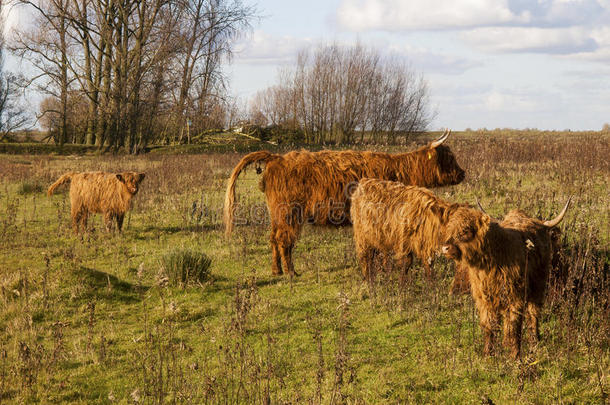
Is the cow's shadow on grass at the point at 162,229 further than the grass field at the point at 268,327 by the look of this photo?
Yes

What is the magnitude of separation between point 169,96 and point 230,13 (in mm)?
7655

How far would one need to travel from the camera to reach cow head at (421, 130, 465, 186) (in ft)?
26.6

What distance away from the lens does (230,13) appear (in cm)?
3412

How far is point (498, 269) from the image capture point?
4434 mm

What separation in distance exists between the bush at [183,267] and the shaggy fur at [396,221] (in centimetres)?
243

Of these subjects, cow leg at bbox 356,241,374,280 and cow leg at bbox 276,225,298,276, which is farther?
cow leg at bbox 276,225,298,276

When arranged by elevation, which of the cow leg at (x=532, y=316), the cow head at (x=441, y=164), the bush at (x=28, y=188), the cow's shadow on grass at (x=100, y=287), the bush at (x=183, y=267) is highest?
the cow head at (x=441, y=164)

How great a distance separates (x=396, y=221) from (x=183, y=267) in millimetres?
3288

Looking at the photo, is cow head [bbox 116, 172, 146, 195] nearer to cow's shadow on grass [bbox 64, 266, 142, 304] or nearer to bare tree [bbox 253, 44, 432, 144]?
cow's shadow on grass [bbox 64, 266, 142, 304]

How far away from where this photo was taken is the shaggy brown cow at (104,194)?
1055 cm

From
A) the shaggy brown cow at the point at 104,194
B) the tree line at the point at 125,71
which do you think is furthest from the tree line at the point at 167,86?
the shaggy brown cow at the point at 104,194

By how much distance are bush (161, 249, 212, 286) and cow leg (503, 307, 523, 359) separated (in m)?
4.42

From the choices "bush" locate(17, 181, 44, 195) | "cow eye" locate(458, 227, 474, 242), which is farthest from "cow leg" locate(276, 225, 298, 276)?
"bush" locate(17, 181, 44, 195)

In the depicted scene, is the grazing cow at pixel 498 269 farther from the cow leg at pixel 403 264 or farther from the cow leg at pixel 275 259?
the cow leg at pixel 275 259
